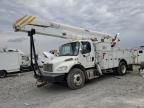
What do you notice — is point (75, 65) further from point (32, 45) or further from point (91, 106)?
point (91, 106)

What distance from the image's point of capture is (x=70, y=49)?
9.45 meters

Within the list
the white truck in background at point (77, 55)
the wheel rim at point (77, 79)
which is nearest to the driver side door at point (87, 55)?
the white truck in background at point (77, 55)

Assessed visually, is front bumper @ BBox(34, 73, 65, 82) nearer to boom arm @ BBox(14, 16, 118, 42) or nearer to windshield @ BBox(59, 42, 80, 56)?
windshield @ BBox(59, 42, 80, 56)

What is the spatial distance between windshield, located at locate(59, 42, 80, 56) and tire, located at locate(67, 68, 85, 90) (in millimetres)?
998

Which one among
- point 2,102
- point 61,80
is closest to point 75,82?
point 61,80

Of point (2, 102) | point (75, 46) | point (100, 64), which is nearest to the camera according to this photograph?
point (2, 102)

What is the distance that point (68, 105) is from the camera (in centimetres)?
602

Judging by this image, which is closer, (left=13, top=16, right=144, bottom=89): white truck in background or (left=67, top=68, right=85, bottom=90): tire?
(left=13, top=16, right=144, bottom=89): white truck in background

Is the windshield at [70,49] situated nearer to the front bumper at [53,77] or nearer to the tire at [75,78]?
the tire at [75,78]

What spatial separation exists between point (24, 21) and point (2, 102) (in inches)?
143

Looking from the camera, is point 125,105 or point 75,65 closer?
point 125,105

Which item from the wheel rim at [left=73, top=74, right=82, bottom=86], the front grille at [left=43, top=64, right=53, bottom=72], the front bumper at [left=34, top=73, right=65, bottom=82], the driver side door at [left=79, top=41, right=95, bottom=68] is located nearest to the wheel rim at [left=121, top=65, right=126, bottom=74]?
the driver side door at [left=79, top=41, right=95, bottom=68]

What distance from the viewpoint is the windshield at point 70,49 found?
30.1 ft

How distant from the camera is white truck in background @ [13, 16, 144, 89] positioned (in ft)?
26.5
